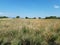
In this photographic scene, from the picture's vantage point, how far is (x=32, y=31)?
40.4ft

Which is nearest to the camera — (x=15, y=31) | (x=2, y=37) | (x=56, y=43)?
(x=56, y=43)

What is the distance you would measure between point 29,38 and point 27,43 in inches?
13.7

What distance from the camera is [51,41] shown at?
10812 mm

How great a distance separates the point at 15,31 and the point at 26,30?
0.83m

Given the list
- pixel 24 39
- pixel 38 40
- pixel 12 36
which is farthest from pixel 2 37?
pixel 38 40

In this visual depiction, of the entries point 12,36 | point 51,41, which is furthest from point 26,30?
point 51,41

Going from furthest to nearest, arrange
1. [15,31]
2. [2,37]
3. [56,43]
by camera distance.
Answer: [15,31]
[2,37]
[56,43]

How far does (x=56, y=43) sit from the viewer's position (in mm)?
10336

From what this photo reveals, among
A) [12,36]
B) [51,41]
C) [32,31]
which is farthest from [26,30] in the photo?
[51,41]

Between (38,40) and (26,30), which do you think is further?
(26,30)

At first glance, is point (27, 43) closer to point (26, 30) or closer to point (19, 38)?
point (19, 38)

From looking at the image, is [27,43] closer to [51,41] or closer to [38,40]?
[38,40]

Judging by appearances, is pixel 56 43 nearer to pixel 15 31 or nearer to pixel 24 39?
pixel 24 39

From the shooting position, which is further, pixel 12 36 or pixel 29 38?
pixel 12 36
